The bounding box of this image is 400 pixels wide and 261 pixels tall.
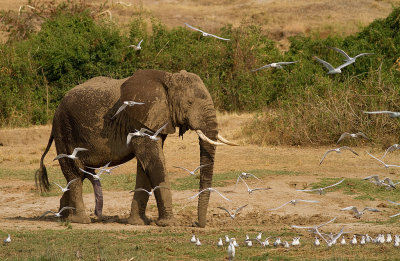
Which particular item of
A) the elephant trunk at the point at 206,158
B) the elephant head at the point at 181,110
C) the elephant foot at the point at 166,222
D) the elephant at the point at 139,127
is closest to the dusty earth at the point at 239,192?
the elephant foot at the point at 166,222

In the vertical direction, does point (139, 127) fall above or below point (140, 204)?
above

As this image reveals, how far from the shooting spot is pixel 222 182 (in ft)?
46.7

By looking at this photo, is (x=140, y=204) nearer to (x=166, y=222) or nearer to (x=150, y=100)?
(x=166, y=222)

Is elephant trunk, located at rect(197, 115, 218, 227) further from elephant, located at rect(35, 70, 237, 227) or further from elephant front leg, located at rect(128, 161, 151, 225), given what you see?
elephant front leg, located at rect(128, 161, 151, 225)

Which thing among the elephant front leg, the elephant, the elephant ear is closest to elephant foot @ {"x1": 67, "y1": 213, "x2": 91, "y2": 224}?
the elephant

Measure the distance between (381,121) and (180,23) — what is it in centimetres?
2098

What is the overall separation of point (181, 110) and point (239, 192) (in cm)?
294

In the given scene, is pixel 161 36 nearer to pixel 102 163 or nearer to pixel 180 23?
pixel 180 23

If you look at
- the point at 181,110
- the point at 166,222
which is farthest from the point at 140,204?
the point at 181,110

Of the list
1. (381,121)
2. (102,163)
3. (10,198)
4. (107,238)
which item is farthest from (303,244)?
(381,121)

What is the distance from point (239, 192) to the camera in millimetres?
13508

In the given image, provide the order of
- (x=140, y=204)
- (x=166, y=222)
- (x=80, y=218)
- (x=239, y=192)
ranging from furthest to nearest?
(x=239, y=192)
(x=80, y=218)
(x=140, y=204)
(x=166, y=222)

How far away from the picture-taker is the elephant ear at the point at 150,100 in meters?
11.1

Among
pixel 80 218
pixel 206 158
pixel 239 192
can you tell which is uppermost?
pixel 206 158
